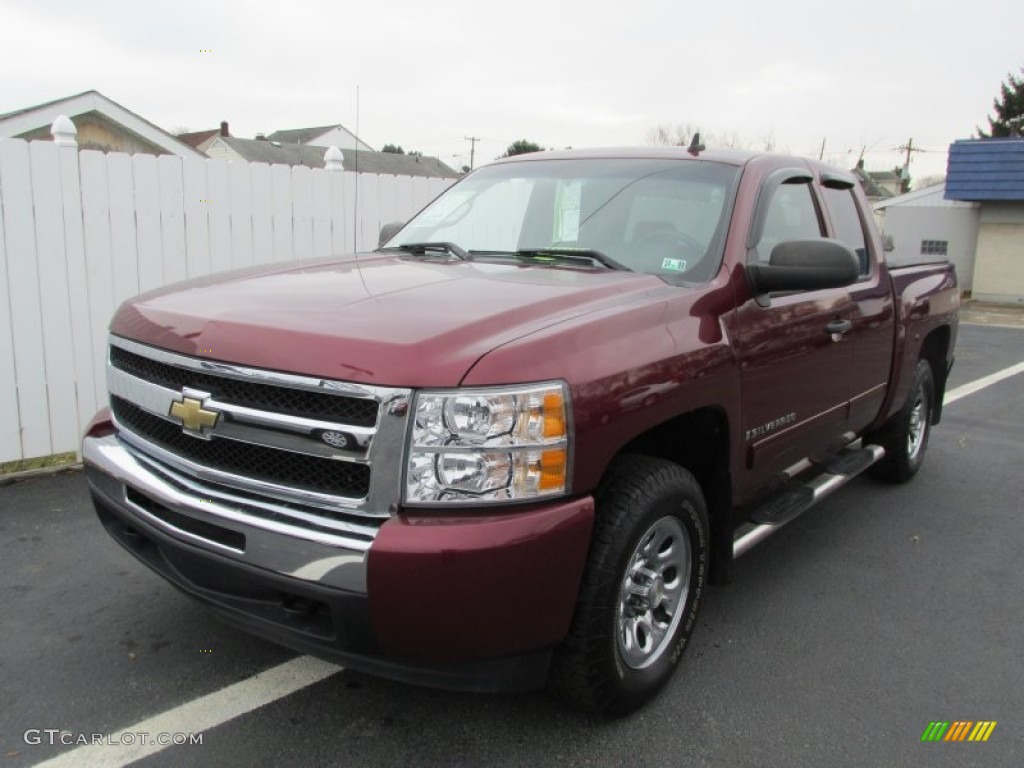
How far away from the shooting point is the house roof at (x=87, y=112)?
19609 mm

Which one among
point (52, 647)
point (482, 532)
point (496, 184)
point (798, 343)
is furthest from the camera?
point (496, 184)

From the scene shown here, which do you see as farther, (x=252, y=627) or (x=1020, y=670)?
(x=1020, y=670)

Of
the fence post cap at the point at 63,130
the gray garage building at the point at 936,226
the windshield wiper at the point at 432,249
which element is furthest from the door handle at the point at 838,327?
the gray garage building at the point at 936,226

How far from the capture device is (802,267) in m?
2.96

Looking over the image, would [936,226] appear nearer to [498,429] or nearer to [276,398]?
[498,429]

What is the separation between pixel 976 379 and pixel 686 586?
8220 millimetres

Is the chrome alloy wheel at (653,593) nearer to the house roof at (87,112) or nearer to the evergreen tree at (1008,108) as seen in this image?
the house roof at (87,112)

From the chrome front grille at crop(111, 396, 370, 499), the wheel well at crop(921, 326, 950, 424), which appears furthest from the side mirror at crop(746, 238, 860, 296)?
the wheel well at crop(921, 326, 950, 424)

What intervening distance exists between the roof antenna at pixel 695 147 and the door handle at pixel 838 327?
3.21 feet

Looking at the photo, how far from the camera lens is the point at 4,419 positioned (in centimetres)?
495

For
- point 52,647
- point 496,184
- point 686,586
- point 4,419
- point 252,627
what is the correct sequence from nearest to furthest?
point 252,627 < point 686,586 < point 52,647 < point 496,184 < point 4,419

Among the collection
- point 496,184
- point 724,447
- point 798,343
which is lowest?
point 724,447

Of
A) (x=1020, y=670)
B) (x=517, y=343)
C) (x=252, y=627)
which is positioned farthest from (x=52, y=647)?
(x=1020, y=670)

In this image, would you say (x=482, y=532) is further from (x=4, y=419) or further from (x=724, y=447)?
(x=4, y=419)
